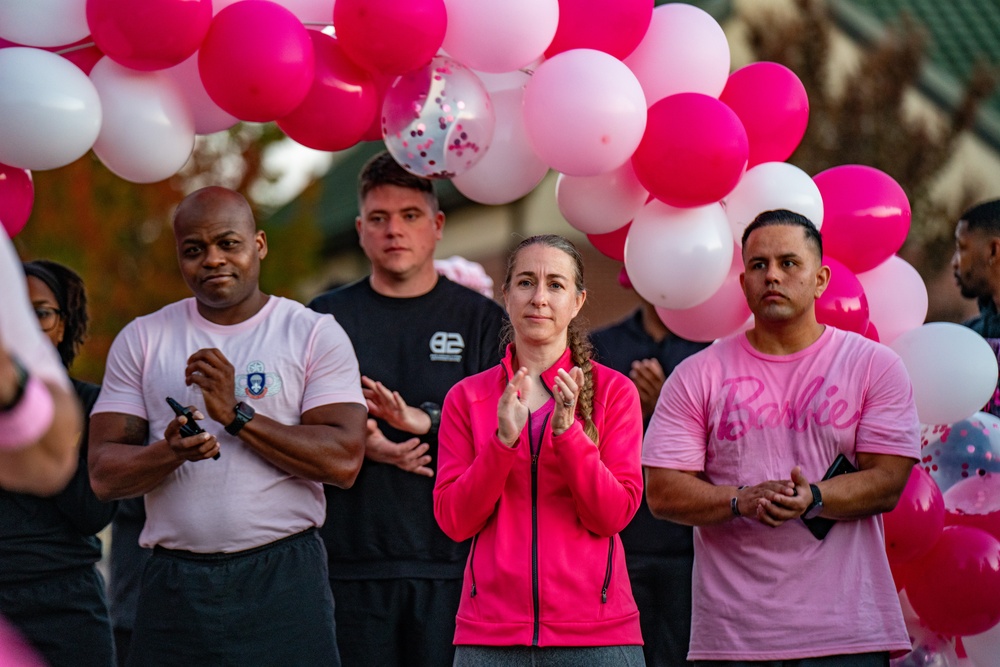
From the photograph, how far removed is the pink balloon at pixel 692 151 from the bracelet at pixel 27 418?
265 centimetres

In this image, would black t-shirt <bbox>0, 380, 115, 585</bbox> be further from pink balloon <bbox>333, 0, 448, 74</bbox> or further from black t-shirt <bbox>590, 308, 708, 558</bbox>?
black t-shirt <bbox>590, 308, 708, 558</bbox>

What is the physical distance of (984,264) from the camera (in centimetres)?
506

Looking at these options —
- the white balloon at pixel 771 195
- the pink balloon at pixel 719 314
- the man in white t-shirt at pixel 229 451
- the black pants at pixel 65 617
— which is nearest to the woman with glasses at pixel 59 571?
the black pants at pixel 65 617

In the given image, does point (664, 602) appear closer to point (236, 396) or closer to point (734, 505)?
point (734, 505)

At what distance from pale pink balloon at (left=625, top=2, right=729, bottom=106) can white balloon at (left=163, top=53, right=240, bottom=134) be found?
154 centimetres

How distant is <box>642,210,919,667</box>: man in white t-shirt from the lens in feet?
12.6

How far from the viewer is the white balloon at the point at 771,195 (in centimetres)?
454

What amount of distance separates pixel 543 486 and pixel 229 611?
1.11m

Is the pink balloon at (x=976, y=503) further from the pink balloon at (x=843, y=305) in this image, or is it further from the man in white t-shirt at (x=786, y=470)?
the man in white t-shirt at (x=786, y=470)

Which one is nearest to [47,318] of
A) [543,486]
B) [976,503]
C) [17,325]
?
[543,486]

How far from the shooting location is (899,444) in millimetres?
3941

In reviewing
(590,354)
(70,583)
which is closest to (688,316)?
(590,354)

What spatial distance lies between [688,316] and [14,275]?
2955 mm

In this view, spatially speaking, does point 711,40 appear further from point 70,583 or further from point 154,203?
point 154,203
